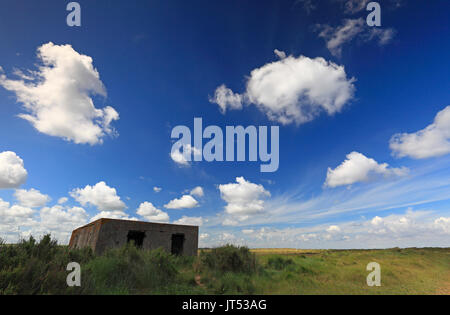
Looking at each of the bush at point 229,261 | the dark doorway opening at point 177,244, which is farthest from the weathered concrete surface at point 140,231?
the bush at point 229,261

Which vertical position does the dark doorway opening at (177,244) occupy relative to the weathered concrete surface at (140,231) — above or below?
below

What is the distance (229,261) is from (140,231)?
917 centimetres

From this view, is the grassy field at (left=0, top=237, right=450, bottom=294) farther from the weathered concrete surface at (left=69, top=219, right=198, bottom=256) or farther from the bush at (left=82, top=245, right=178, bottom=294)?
the weathered concrete surface at (left=69, top=219, right=198, bottom=256)

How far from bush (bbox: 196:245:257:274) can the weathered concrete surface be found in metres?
5.19

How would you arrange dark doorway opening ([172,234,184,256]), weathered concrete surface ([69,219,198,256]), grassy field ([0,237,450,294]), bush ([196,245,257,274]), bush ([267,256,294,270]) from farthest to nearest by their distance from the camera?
1. dark doorway opening ([172,234,184,256])
2. bush ([267,256,294,270])
3. weathered concrete surface ([69,219,198,256])
4. bush ([196,245,257,274])
5. grassy field ([0,237,450,294])

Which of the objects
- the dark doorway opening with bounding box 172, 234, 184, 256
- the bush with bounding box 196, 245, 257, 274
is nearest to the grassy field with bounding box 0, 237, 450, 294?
the bush with bounding box 196, 245, 257, 274

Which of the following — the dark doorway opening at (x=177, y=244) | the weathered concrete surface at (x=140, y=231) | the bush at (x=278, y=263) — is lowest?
the bush at (x=278, y=263)

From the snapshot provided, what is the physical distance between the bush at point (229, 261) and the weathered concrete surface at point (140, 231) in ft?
17.0

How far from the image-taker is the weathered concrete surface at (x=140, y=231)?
1741 cm

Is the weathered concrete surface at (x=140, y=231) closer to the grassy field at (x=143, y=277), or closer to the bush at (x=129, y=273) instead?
the grassy field at (x=143, y=277)

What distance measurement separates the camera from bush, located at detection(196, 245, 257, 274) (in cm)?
1430

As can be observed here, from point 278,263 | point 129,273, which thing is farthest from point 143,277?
point 278,263
